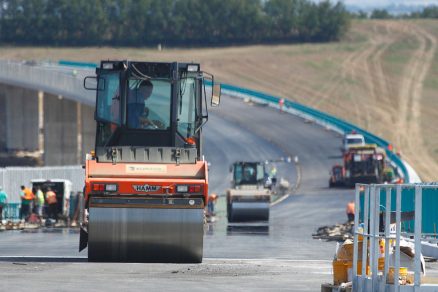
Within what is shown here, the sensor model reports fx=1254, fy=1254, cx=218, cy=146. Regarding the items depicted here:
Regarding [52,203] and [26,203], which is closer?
[26,203]

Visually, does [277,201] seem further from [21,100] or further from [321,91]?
[321,91]

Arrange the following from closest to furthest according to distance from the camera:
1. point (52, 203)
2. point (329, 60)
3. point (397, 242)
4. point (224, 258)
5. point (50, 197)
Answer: point (397, 242) < point (224, 258) < point (50, 197) < point (52, 203) < point (329, 60)

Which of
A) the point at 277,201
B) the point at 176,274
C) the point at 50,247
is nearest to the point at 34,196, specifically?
the point at 50,247

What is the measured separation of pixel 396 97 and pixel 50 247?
8260 centimetres

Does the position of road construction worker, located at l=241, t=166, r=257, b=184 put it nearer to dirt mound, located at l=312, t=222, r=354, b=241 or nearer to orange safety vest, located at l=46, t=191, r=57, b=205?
dirt mound, located at l=312, t=222, r=354, b=241

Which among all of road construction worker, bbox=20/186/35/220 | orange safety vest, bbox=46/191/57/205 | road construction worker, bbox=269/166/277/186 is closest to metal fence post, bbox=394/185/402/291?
orange safety vest, bbox=46/191/57/205

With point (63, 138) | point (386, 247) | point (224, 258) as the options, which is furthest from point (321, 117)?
point (386, 247)

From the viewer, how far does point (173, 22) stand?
481 ft

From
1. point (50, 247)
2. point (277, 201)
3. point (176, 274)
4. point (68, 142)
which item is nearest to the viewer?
point (176, 274)

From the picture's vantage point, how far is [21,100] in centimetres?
8131

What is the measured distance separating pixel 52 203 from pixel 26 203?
37.1 inches

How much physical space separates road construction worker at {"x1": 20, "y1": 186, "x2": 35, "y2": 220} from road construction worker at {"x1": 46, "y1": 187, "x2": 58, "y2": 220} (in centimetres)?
64

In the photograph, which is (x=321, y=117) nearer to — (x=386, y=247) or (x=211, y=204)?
(x=211, y=204)

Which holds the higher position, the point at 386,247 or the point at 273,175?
the point at 386,247
